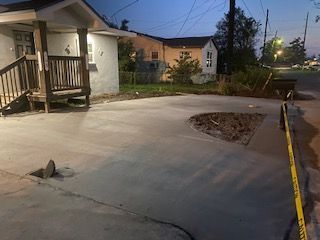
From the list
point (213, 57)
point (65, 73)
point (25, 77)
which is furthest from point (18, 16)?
point (213, 57)

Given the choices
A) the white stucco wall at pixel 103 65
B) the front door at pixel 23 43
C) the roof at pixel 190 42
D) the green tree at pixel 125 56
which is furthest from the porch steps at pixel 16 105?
the roof at pixel 190 42

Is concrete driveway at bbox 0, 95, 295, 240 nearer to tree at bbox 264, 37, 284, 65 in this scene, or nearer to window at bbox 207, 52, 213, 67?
window at bbox 207, 52, 213, 67

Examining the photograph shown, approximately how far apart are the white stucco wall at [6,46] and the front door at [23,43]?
329 millimetres

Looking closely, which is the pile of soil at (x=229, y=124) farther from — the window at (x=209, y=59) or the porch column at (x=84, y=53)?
the window at (x=209, y=59)

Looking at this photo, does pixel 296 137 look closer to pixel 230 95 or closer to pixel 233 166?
pixel 233 166

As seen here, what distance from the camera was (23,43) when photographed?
11.0 metres

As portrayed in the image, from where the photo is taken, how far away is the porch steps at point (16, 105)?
328 inches

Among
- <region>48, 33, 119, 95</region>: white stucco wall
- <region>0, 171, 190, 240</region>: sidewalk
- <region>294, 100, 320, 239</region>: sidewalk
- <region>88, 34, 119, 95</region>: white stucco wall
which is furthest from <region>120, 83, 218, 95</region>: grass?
<region>0, 171, 190, 240</region>: sidewalk

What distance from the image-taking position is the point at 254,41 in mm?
37188

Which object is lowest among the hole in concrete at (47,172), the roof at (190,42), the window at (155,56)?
the hole in concrete at (47,172)

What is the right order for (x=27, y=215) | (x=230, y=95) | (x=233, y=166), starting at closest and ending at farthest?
1. (x=27, y=215)
2. (x=233, y=166)
3. (x=230, y=95)

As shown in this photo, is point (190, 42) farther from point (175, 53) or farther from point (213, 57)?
point (213, 57)

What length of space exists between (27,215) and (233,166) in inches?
134

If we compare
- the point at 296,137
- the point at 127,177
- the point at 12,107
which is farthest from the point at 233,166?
the point at 12,107
